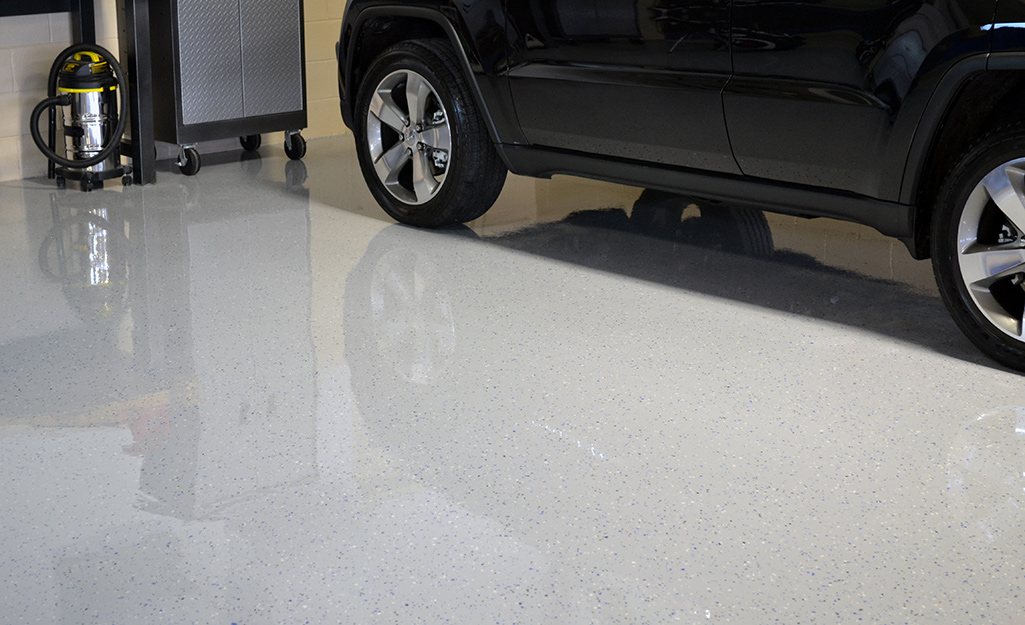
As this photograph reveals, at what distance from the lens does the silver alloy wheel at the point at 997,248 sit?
274cm

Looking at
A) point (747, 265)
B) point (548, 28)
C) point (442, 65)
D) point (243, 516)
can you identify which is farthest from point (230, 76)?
point (243, 516)

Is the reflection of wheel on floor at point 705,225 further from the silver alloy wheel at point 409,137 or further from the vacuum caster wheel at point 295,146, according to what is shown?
the vacuum caster wheel at point 295,146

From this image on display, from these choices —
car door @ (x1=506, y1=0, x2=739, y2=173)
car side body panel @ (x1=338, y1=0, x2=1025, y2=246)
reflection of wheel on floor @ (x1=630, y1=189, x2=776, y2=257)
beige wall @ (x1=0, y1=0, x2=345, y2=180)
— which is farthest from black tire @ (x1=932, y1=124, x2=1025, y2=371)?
beige wall @ (x1=0, y1=0, x2=345, y2=180)

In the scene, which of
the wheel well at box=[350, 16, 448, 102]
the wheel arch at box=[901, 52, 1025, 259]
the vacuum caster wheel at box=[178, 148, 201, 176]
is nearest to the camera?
the wheel arch at box=[901, 52, 1025, 259]

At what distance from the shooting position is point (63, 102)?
5086mm

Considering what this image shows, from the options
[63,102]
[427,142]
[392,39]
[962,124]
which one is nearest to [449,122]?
[427,142]

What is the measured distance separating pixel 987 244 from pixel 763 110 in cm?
69

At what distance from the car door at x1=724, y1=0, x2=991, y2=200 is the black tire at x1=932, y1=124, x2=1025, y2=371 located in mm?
166

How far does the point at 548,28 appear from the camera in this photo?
11.9 ft

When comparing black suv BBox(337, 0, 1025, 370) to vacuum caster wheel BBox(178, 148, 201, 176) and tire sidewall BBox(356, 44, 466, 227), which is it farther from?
vacuum caster wheel BBox(178, 148, 201, 176)

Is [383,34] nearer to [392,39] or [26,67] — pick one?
[392,39]

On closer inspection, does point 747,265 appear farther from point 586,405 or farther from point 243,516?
point 243,516

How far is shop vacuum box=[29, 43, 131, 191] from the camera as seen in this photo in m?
5.05

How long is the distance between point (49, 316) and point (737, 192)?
6.78 ft
